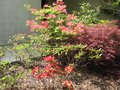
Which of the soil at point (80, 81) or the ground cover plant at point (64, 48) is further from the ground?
the ground cover plant at point (64, 48)

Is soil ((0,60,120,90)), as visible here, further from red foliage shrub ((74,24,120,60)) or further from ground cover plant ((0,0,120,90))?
red foliage shrub ((74,24,120,60))

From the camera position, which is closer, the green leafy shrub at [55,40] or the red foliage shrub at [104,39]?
the green leafy shrub at [55,40]

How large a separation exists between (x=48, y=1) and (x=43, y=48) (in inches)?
186

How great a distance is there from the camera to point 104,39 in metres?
8.18

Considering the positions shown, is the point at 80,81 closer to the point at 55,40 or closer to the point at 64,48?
the point at 64,48

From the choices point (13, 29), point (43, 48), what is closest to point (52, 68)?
point (43, 48)

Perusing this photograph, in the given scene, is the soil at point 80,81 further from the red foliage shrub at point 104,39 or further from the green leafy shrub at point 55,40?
the red foliage shrub at point 104,39

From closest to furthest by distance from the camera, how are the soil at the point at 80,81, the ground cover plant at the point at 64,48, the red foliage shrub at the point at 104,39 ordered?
the soil at the point at 80,81
the ground cover plant at the point at 64,48
the red foliage shrub at the point at 104,39

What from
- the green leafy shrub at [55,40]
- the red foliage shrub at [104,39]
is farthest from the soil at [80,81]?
the red foliage shrub at [104,39]

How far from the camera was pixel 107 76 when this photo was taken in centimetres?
847

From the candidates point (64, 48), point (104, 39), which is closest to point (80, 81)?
point (64, 48)

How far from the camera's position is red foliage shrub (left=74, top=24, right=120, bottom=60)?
806 centimetres

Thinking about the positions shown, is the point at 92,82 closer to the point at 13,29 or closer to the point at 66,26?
the point at 66,26

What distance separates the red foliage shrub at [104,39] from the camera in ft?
26.5
